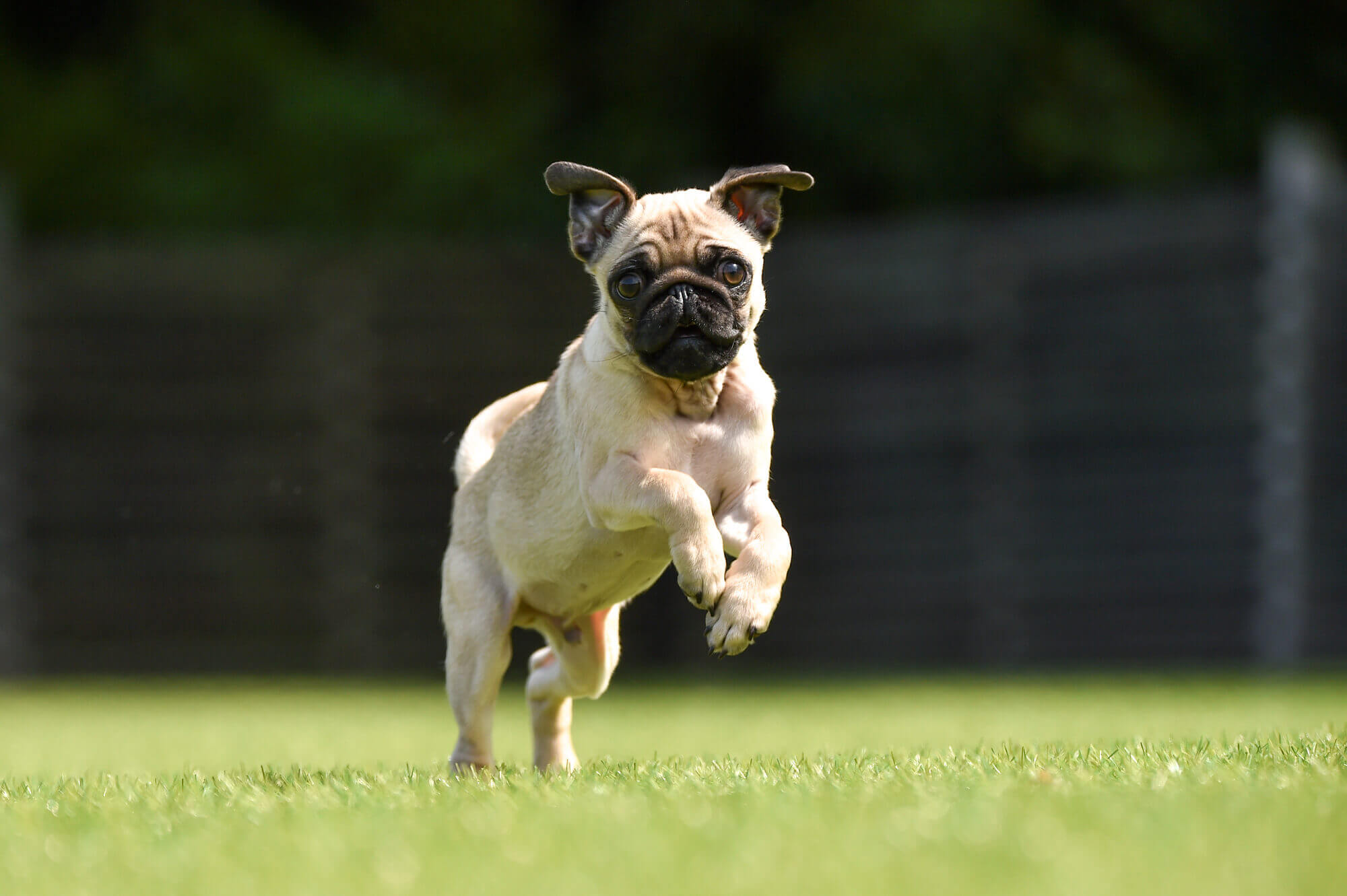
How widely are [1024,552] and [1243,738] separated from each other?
7.92 m

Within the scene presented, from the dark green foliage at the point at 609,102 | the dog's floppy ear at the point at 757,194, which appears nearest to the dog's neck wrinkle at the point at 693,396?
the dog's floppy ear at the point at 757,194

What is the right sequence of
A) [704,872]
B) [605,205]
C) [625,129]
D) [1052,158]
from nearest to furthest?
[704,872] → [605,205] → [1052,158] → [625,129]

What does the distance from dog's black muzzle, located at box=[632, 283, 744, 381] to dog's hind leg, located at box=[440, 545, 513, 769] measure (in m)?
1.20

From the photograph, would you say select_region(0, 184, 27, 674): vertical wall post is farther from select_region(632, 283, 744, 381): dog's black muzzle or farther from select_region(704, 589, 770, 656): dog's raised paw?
select_region(704, 589, 770, 656): dog's raised paw

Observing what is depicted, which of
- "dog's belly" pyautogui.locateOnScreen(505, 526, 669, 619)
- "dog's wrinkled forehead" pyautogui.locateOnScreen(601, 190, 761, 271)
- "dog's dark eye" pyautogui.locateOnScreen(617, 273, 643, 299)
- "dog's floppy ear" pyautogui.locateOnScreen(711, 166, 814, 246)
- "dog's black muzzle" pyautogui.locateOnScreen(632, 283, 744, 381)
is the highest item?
"dog's floppy ear" pyautogui.locateOnScreen(711, 166, 814, 246)

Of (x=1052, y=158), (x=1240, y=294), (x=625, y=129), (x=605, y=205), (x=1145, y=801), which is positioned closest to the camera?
(x=1145, y=801)

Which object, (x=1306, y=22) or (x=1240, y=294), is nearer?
(x=1240, y=294)

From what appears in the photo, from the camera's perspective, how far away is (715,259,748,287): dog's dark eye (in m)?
5.01

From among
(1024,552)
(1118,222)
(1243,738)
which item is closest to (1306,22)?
(1118,222)

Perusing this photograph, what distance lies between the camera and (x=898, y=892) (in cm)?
274

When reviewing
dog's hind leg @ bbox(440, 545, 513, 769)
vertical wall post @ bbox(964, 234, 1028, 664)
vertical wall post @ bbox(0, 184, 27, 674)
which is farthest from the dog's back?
vertical wall post @ bbox(0, 184, 27, 674)

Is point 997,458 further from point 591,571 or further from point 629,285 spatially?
point 629,285

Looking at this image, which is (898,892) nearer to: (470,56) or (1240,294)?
(1240,294)

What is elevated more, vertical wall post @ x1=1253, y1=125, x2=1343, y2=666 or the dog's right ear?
the dog's right ear
